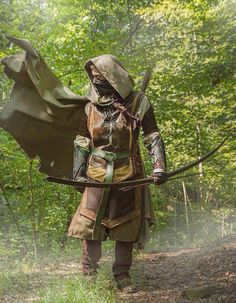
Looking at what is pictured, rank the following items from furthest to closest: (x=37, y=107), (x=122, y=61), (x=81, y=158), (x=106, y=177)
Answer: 1. (x=122, y=61)
2. (x=37, y=107)
3. (x=81, y=158)
4. (x=106, y=177)

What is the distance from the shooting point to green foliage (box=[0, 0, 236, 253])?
17.8 ft

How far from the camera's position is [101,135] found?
11.6ft

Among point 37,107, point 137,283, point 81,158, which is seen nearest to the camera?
point 81,158

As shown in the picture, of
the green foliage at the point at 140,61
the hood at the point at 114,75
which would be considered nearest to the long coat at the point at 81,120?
the hood at the point at 114,75

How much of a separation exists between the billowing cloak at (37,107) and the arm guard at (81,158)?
12 cm

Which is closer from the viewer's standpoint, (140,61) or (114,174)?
(114,174)

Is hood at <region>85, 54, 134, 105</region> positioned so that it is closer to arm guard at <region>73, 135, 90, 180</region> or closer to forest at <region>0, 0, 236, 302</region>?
arm guard at <region>73, 135, 90, 180</region>

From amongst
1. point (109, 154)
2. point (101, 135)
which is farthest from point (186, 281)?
point (101, 135)

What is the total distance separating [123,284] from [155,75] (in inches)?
162

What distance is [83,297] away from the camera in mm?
2740

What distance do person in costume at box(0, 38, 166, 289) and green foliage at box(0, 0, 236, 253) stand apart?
147 centimetres

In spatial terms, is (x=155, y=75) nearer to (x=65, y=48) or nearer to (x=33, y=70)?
(x=65, y=48)

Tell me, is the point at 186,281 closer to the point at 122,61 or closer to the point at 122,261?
the point at 122,261

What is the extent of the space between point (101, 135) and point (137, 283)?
4.71 feet
